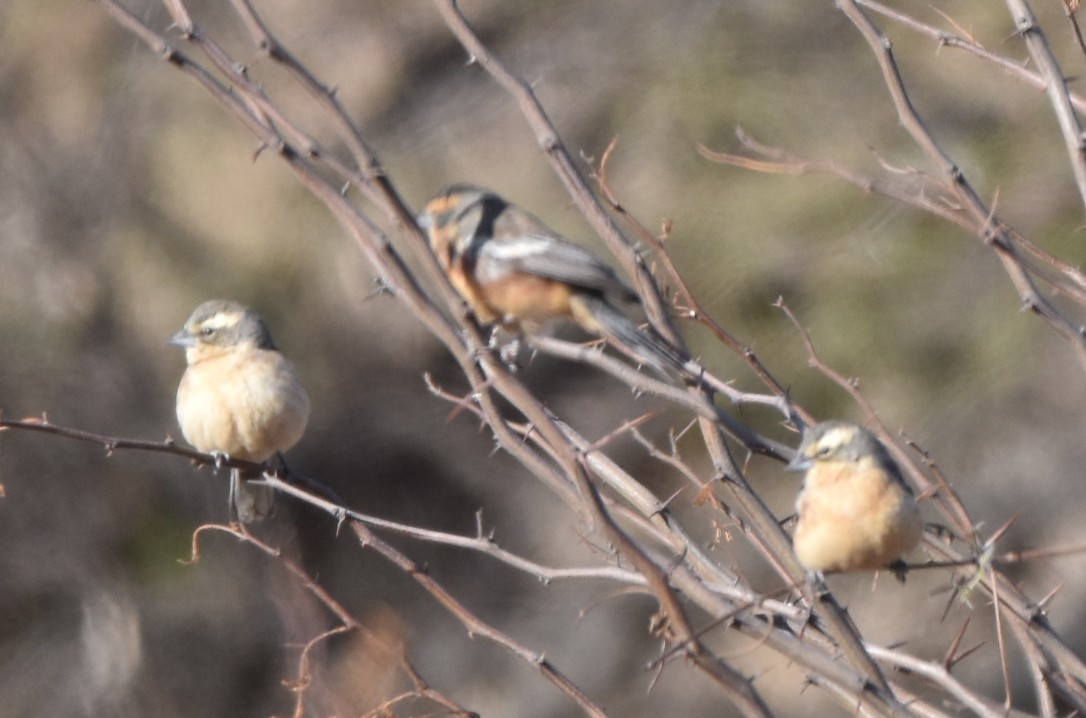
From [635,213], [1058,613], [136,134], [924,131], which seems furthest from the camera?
[136,134]

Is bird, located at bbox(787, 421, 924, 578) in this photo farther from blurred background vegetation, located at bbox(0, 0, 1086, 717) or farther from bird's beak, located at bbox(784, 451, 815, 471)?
blurred background vegetation, located at bbox(0, 0, 1086, 717)

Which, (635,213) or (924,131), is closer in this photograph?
(924,131)

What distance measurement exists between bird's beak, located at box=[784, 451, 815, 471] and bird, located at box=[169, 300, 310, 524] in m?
2.29

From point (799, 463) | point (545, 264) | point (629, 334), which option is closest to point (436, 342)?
point (545, 264)

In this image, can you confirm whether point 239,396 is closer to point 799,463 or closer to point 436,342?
point 799,463

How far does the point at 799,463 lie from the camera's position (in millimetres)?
3242

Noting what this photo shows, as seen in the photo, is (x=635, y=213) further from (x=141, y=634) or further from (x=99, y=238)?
(x=141, y=634)

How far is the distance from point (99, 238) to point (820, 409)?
455cm

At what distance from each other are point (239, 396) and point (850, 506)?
8.48ft

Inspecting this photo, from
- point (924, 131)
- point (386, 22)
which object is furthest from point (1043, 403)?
point (924, 131)

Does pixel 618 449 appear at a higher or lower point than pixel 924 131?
lower

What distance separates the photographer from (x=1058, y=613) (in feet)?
25.9

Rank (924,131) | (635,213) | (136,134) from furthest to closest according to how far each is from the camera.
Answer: (136,134)
(635,213)
(924,131)

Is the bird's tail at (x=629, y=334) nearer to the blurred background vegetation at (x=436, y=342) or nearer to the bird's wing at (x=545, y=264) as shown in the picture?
the bird's wing at (x=545, y=264)
